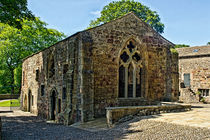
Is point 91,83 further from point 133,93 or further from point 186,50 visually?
point 186,50

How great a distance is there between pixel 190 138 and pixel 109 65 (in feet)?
22.7

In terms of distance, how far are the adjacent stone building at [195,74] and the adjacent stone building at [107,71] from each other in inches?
477

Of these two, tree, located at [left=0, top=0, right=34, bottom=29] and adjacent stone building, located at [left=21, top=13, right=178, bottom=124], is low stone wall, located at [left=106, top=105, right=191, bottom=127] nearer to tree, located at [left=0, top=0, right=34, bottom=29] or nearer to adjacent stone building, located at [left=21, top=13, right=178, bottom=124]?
adjacent stone building, located at [left=21, top=13, right=178, bottom=124]

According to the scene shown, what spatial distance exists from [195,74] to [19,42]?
26.1 metres

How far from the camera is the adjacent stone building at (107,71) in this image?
11758mm

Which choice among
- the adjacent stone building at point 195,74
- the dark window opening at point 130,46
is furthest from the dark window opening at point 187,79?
the dark window opening at point 130,46

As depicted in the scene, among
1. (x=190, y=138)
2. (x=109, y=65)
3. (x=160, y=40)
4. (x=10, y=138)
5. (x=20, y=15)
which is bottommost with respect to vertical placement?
(x=10, y=138)

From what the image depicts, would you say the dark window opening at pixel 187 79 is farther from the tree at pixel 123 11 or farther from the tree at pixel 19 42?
the tree at pixel 19 42

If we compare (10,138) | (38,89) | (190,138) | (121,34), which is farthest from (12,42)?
(190,138)

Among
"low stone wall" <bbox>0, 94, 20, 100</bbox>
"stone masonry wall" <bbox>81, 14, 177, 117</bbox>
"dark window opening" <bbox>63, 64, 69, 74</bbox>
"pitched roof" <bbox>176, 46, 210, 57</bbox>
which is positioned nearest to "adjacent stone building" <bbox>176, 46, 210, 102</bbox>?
"pitched roof" <bbox>176, 46, 210, 57</bbox>

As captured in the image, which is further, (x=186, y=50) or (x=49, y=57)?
(x=186, y=50)

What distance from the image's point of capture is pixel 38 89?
1898cm

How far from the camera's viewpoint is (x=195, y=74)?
Result: 26297 millimetres

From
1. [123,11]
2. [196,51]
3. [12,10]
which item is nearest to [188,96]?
[196,51]
